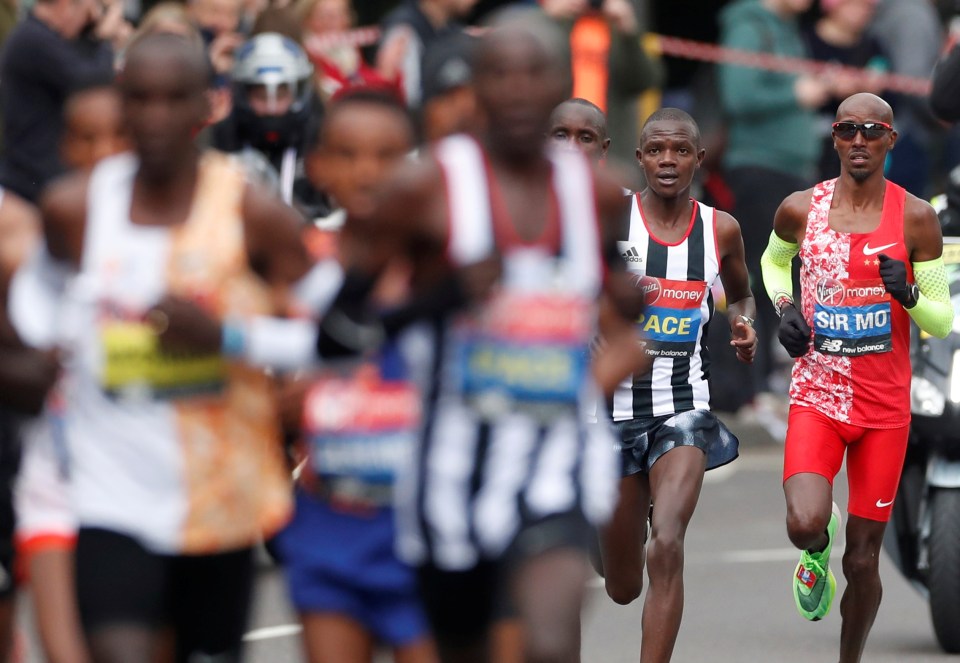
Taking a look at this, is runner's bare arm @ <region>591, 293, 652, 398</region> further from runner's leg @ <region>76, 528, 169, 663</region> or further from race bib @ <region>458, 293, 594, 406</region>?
runner's leg @ <region>76, 528, 169, 663</region>

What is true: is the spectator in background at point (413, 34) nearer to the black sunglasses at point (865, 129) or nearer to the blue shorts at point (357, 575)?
the black sunglasses at point (865, 129)

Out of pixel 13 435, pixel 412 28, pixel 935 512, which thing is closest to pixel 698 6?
pixel 412 28

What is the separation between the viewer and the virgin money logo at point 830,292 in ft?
26.8

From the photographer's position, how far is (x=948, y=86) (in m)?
9.22

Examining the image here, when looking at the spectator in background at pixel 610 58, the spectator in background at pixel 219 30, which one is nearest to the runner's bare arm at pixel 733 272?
the spectator in background at pixel 610 58

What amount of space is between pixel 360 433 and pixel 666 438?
296 centimetres

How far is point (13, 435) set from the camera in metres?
6.48

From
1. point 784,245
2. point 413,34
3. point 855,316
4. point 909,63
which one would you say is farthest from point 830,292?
point 909,63

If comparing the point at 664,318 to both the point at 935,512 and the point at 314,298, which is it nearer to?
the point at 935,512

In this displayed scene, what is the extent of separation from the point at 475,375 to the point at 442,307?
7.7 inches

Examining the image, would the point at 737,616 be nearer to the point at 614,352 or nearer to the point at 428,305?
the point at 614,352

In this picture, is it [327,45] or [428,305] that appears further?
[327,45]

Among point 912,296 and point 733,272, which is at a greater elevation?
point 912,296

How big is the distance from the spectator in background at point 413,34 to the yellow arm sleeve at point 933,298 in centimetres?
361
